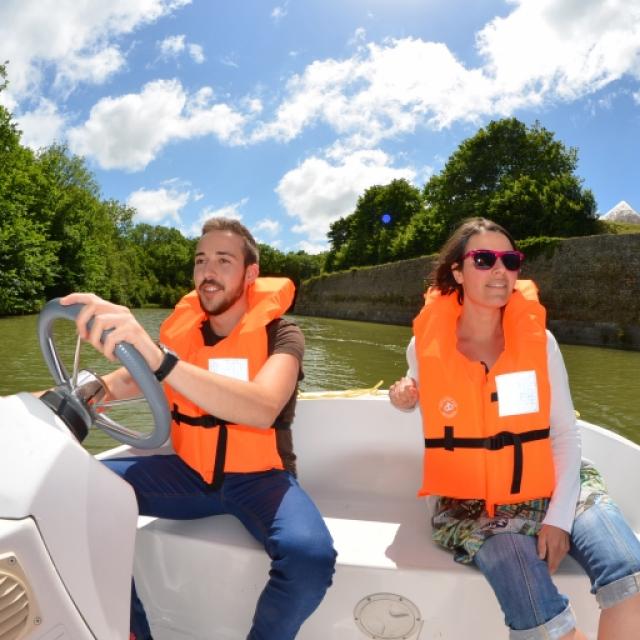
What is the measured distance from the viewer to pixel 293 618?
1139 millimetres

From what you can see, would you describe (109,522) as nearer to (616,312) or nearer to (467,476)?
(467,476)

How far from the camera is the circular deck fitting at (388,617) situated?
1378mm

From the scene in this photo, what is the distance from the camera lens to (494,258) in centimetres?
153

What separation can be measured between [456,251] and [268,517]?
867mm

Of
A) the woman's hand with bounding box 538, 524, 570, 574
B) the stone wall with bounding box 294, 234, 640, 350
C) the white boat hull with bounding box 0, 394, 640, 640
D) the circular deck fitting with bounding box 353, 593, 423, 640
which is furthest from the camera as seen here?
the stone wall with bounding box 294, 234, 640, 350

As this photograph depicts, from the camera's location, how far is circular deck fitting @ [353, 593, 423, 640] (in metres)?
1.38

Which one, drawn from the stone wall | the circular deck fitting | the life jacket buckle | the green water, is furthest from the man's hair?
the stone wall

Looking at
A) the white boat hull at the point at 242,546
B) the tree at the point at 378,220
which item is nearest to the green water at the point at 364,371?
the white boat hull at the point at 242,546

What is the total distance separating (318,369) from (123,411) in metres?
4.02

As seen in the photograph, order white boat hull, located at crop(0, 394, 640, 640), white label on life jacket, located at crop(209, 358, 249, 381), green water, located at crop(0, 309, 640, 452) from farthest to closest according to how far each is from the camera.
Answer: green water, located at crop(0, 309, 640, 452) < white label on life jacket, located at crop(209, 358, 249, 381) < white boat hull, located at crop(0, 394, 640, 640)

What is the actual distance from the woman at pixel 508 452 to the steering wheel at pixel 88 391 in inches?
28.9

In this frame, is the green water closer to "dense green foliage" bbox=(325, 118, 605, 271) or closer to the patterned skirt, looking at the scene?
the patterned skirt

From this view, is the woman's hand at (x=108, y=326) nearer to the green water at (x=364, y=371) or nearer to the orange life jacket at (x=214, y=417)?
the orange life jacket at (x=214, y=417)

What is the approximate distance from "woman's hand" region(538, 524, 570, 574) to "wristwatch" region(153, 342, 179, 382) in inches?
34.7
